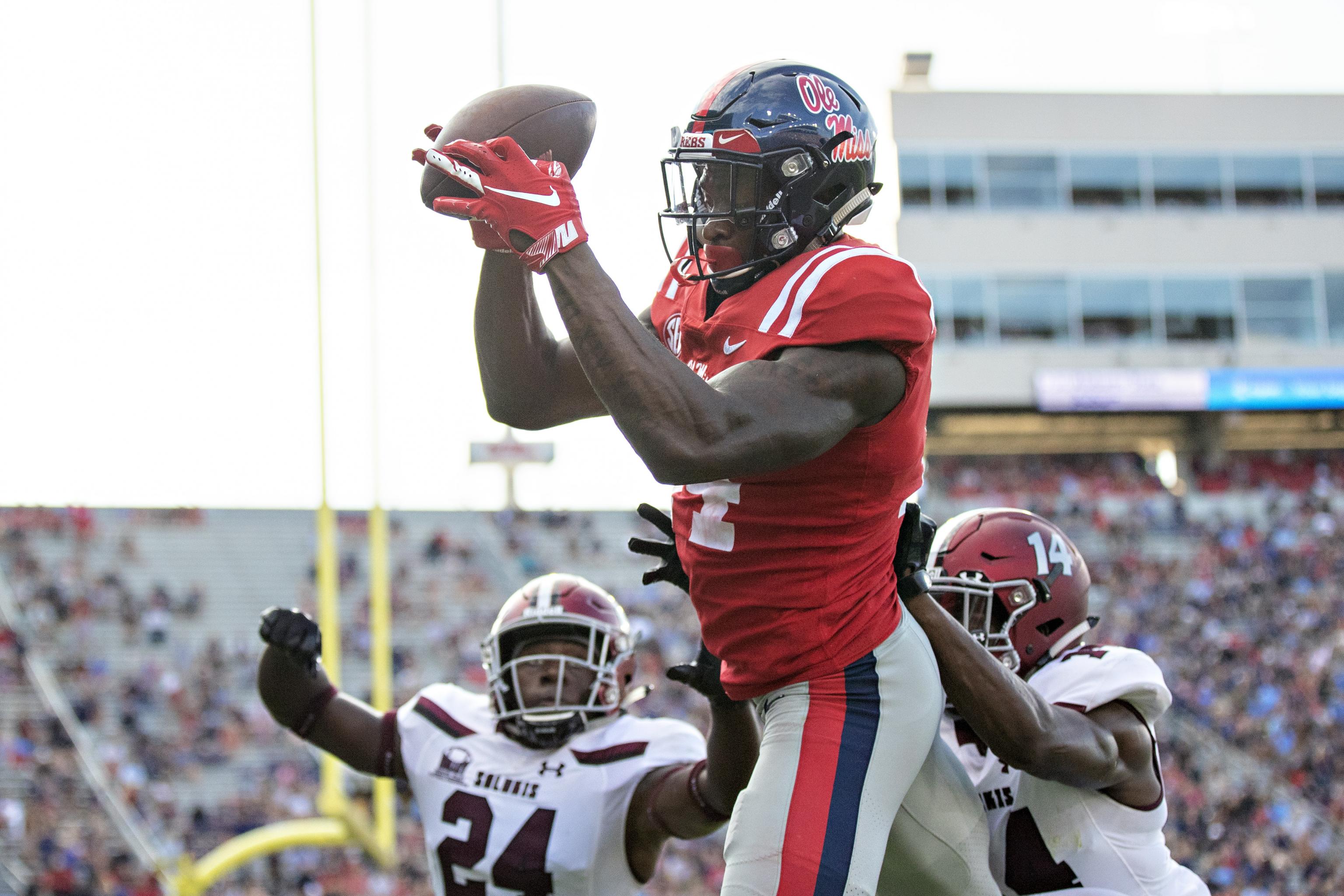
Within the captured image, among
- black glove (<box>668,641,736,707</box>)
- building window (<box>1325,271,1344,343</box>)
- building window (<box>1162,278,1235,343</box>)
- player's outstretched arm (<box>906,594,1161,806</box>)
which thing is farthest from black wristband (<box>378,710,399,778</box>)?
building window (<box>1325,271,1344,343</box>)

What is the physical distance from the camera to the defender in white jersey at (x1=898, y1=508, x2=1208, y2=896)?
2.46 metres

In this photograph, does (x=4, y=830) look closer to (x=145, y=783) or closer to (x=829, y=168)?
(x=145, y=783)

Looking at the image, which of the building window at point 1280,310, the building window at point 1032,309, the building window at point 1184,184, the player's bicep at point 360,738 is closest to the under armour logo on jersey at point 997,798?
the player's bicep at point 360,738

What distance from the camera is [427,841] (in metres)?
3.52

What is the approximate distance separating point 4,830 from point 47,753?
1097mm

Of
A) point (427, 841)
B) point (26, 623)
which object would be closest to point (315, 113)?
point (427, 841)

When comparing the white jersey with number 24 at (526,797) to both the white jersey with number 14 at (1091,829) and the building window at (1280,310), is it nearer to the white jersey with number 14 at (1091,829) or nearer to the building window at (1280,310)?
the white jersey with number 14 at (1091,829)

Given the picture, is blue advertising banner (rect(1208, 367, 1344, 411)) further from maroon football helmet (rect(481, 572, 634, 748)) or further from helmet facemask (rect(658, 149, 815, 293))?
helmet facemask (rect(658, 149, 815, 293))

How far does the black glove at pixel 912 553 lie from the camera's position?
2434 millimetres

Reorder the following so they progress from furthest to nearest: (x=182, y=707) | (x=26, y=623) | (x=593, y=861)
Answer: (x=26, y=623) → (x=182, y=707) → (x=593, y=861)

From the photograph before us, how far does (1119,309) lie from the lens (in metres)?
22.2

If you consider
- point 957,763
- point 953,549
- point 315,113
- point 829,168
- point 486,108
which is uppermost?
point 315,113

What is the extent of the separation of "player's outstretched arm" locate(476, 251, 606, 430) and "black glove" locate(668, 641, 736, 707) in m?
0.56

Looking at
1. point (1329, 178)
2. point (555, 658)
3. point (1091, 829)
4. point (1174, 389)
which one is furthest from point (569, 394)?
point (1329, 178)
